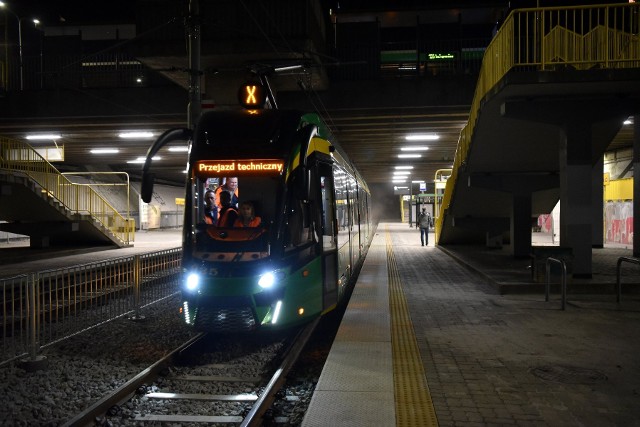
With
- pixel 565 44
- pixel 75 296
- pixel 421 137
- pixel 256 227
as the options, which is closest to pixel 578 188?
pixel 565 44

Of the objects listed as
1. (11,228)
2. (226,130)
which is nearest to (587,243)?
(226,130)

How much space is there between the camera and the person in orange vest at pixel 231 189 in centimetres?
824

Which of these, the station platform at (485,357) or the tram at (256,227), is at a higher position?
the tram at (256,227)

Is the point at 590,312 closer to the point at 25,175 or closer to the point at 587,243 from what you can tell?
the point at 587,243

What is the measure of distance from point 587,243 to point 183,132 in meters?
8.81

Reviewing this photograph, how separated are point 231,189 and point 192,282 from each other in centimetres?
143

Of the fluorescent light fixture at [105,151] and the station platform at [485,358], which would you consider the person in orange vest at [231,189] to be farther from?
the fluorescent light fixture at [105,151]

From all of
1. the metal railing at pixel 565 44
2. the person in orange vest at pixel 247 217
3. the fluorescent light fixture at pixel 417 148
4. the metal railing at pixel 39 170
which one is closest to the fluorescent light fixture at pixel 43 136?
the metal railing at pixel 39 170

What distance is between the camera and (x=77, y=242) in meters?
26.4

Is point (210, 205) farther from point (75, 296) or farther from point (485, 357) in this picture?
point (485, 357)

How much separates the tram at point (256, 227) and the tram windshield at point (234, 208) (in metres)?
0.01

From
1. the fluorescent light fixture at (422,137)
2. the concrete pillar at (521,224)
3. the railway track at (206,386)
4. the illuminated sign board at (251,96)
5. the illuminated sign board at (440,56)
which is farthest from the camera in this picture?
the fluorescent light fixture at (422,137)

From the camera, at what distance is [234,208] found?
823 centimetres

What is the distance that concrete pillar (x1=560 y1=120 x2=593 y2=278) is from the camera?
1229 cm
